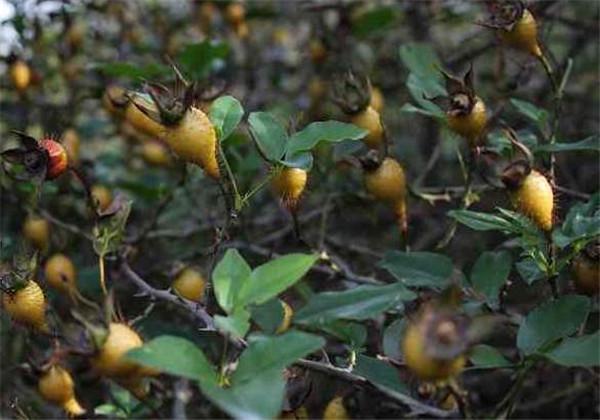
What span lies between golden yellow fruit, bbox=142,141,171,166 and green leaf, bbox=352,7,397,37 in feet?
1.86

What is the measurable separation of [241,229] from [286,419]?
2.51 ft

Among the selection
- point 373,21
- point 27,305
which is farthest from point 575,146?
point 373,21

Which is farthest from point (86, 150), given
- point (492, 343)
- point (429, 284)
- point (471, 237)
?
point (429, 284)

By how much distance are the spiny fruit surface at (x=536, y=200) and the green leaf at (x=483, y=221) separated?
0.09ft

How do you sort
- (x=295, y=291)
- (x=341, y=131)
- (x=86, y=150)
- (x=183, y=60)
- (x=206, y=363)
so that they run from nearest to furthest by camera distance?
(x=206, y=363)
(x=341, y=131)
(x=295, y=291)
(x=183, y=60)
(x=86, y=150)

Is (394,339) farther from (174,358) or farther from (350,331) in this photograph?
(174,358)

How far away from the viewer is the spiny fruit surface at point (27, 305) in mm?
1105

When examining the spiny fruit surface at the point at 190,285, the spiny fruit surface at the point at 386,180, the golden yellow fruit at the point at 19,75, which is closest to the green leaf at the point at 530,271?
the spiny fruit surface at the point at 386,180

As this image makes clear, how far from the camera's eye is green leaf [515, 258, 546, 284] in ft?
3.69

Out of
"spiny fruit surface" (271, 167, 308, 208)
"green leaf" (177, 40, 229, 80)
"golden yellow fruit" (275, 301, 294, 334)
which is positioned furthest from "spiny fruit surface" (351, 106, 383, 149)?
"green leaf" (177, 40, 229, 80)

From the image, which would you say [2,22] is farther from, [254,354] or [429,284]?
[254,354]

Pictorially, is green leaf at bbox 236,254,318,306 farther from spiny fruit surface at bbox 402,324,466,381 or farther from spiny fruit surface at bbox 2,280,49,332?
spiny fruit surface at bbox 2,280,49,332

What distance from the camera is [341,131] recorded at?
3.51ft

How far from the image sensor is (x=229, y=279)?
0.91 m
